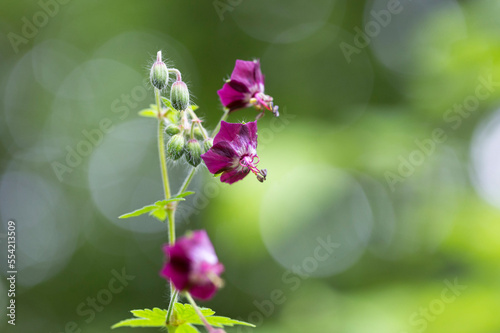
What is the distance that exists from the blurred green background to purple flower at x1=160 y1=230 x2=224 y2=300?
2.15 metres

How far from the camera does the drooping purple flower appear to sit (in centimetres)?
203

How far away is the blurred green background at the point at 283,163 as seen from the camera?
4426 mm

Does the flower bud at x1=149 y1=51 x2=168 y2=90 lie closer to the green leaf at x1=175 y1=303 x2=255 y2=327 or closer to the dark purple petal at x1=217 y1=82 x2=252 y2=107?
the dark purple petal at x1=217 y1=82 x2=252 y2=107

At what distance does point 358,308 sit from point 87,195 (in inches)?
229

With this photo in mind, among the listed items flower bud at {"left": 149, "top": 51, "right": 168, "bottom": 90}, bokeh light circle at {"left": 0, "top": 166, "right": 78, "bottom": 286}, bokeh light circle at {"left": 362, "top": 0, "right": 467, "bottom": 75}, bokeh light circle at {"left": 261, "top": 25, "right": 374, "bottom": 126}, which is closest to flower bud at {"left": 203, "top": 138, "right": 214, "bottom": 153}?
flower bud at {"left": 149, "top": 51, "right": 168, "bottom": 90}

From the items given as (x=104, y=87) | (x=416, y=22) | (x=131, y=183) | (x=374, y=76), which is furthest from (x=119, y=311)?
(x=416, y=22)

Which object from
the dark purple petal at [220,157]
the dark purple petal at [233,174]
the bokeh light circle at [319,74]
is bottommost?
the dark purple petal at [233,174]

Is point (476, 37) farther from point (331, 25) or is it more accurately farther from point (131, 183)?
point (131, 183)

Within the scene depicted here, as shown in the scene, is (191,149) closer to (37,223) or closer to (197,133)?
(197,133)

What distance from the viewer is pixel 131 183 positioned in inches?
340

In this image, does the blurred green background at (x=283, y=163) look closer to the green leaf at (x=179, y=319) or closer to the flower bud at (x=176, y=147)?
the flower bud at (x=176, y=147)

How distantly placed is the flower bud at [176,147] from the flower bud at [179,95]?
0.55ft

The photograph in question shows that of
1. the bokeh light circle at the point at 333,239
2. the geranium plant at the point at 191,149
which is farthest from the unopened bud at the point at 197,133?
the bokeh light circle at the point at 333,239

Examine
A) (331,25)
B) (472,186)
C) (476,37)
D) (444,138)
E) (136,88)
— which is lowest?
(472,186)
